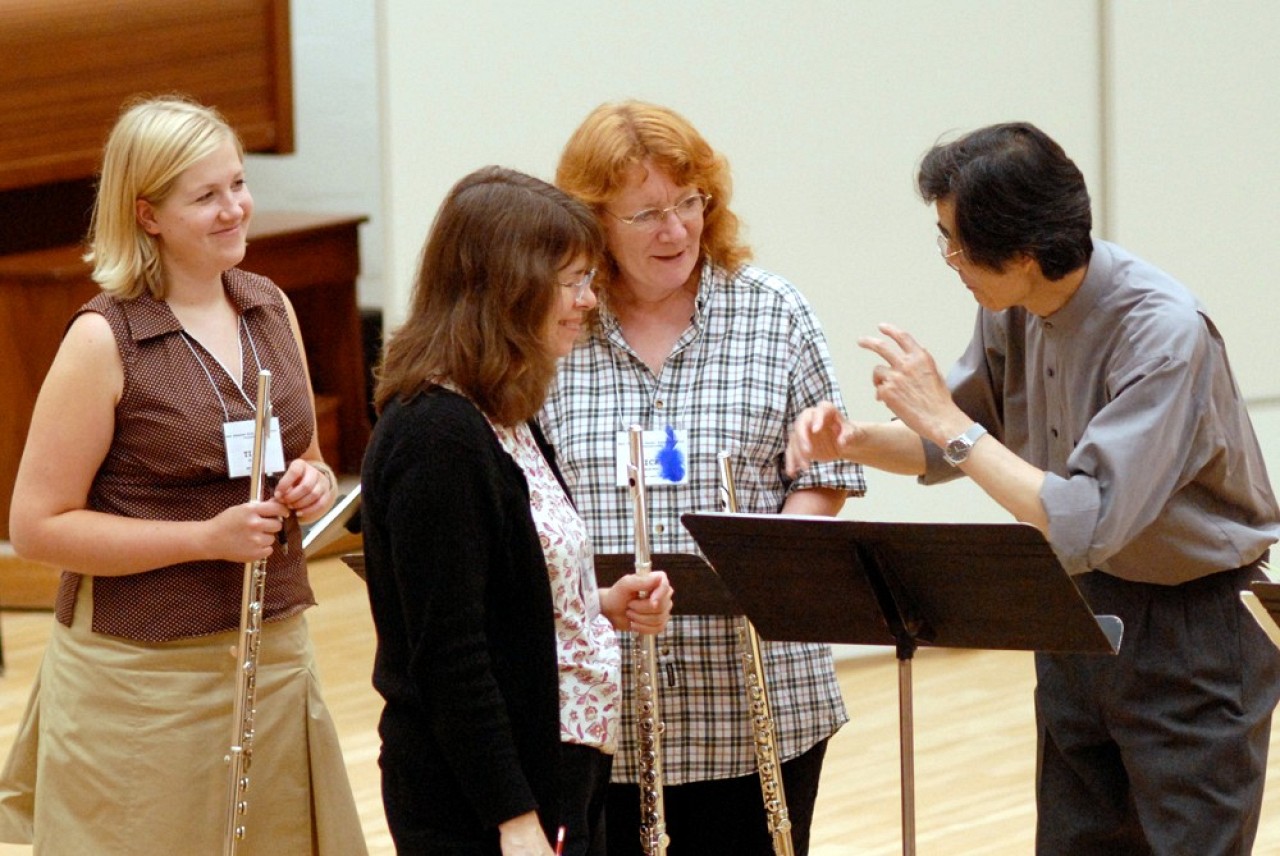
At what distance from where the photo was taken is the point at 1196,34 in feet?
19.8

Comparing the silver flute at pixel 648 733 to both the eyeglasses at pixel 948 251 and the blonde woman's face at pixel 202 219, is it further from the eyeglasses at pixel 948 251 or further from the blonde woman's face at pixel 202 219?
the blonde woman's face at pixel 202 219

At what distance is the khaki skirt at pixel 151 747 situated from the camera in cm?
275

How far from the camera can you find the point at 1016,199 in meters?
2.61

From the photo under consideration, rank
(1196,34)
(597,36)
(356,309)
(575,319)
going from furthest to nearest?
(356,309) → (1196,34) → (597,36) → (575,319)

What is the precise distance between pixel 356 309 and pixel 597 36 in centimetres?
286

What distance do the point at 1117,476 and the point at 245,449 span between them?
1.26 meters

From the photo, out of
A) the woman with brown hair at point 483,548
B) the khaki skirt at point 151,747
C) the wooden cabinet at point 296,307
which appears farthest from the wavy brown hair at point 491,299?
the wooden cabinet at point 296,307

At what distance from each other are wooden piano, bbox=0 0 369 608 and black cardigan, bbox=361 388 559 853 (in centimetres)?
471

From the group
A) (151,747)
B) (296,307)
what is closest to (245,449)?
(151,747)

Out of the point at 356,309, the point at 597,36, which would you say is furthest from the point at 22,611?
the point at 597,36

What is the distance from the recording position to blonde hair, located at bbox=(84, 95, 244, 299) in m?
2.76

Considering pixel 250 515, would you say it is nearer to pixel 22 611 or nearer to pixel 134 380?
pixel 134 380

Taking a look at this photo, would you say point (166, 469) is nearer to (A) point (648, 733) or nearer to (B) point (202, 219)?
(B) point (202, 219)

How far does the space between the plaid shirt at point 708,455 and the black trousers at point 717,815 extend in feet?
0.14
